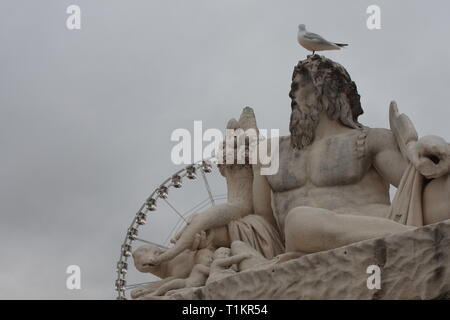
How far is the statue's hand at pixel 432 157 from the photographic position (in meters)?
7.86

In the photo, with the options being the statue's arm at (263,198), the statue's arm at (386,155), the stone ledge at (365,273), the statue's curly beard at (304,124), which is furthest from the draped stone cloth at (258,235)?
the stone ledge at (365,273)

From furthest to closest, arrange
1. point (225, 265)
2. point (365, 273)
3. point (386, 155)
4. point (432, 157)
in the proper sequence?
point (386, 155) → point (225, 265) → point (432, 157) → point (365, 273)

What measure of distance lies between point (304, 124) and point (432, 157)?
1.66m

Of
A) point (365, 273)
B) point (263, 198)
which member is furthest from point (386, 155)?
point (365, 273)

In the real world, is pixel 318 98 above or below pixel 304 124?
above

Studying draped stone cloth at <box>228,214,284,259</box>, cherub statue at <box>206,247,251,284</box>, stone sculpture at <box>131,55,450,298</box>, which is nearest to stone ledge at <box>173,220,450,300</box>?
stone sculpture at <box>131,55,450,298</box>

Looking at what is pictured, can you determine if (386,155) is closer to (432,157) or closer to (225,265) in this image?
(432,157)

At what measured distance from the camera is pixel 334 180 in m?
8.97

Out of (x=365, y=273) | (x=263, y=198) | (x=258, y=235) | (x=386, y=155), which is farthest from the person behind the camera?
(x=263, y=198)

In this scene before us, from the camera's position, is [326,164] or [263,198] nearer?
[326,164]

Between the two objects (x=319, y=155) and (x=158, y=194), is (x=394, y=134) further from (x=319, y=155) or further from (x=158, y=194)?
(x=158, y=194)

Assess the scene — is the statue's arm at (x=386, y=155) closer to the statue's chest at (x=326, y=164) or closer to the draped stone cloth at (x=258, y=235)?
the statue's chest at (x=326, y=164)
